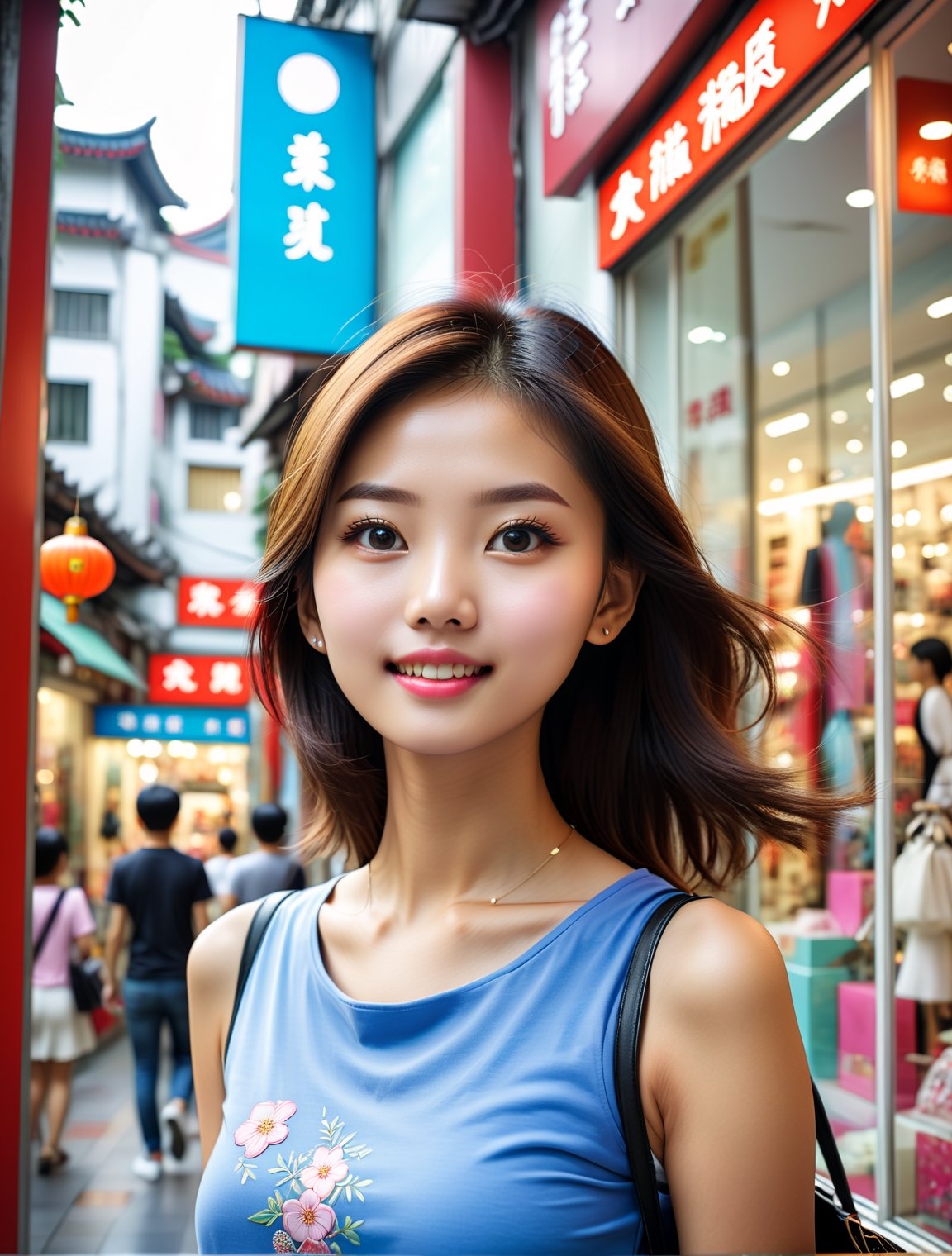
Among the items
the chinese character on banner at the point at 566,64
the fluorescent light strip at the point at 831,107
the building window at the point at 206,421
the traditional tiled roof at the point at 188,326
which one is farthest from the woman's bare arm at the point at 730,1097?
the building window at the point at 206,421

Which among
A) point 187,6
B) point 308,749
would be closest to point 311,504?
point 308,749

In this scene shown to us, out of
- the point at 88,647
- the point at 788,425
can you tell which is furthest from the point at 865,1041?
the point at 88,647

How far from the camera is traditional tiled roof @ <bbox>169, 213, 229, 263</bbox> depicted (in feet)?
23.0

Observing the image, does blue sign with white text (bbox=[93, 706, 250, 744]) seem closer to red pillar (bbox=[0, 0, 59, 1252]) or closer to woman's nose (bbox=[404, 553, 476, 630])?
red pillar (bbox=[0, 0, 59, 1252])

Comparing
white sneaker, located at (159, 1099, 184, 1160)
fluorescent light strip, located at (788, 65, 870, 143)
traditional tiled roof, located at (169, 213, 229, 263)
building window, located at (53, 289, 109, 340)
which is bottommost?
white sneaker, located at (159, 1099, 184, 1160)

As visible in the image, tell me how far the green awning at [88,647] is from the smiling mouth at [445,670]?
5.06 meters

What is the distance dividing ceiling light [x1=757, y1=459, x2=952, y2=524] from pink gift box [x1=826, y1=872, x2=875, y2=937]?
1.25 metres

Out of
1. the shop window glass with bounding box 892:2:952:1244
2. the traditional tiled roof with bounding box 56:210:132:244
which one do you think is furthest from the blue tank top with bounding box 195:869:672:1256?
the traditional tiled roof with bounding box 56:210:132:244

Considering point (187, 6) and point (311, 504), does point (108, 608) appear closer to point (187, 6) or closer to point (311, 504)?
point (187, 6)

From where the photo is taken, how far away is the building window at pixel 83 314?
644cm

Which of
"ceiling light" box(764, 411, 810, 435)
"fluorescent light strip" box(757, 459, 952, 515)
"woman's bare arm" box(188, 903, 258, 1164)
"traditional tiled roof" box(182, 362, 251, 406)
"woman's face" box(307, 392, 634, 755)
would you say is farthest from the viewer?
"traditional tiled roof" box(182, 362, 251, 406)

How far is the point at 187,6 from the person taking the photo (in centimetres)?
310

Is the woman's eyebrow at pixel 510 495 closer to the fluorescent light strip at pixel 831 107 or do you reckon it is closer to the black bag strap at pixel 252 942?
the black bag strap at pixel 252 942

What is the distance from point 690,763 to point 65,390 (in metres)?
5.59
